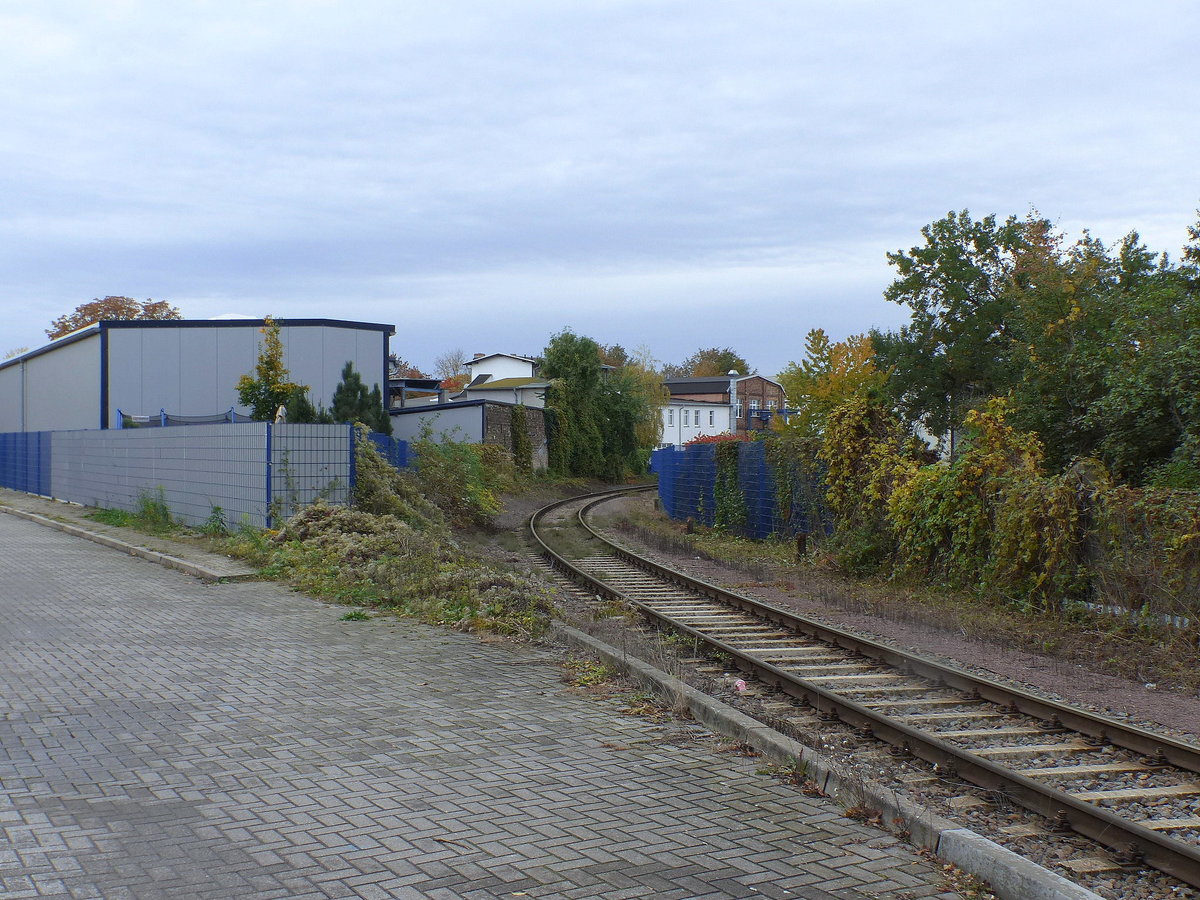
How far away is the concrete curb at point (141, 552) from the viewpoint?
13469mm

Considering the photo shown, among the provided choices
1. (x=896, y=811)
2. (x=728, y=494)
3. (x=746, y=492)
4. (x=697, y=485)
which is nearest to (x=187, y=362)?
(x=697, y=485)

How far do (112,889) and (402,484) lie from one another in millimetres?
14123

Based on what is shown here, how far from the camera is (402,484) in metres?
18.1

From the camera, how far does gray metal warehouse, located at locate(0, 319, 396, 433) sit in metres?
31.5

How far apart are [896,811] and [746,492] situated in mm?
18061

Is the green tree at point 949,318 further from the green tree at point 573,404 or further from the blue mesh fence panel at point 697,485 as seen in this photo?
the blue mesh fence panel at point 697,485

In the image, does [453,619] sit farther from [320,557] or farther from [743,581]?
[743,581]

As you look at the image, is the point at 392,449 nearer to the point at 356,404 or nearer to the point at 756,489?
the point at 756,489

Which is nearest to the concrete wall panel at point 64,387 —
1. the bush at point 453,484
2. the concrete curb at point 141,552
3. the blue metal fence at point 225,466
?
the blue metal fence at point 225,466

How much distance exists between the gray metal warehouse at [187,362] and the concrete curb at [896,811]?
27184mm

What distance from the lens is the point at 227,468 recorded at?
17000 mm

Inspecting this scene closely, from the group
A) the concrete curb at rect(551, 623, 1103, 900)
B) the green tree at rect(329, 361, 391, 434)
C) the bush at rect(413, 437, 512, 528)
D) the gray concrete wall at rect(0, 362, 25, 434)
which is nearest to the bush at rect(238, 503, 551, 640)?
the concrete curb at rect(551, 623, 1103, 900)

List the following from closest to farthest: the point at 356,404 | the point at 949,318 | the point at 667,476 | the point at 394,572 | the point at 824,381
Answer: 1. the point at 394,572
2. the point at 824,381
3. the point at 667,476
4. the point at 356,404
5. the point at 949,318

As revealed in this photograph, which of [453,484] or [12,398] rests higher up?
[12,398]
